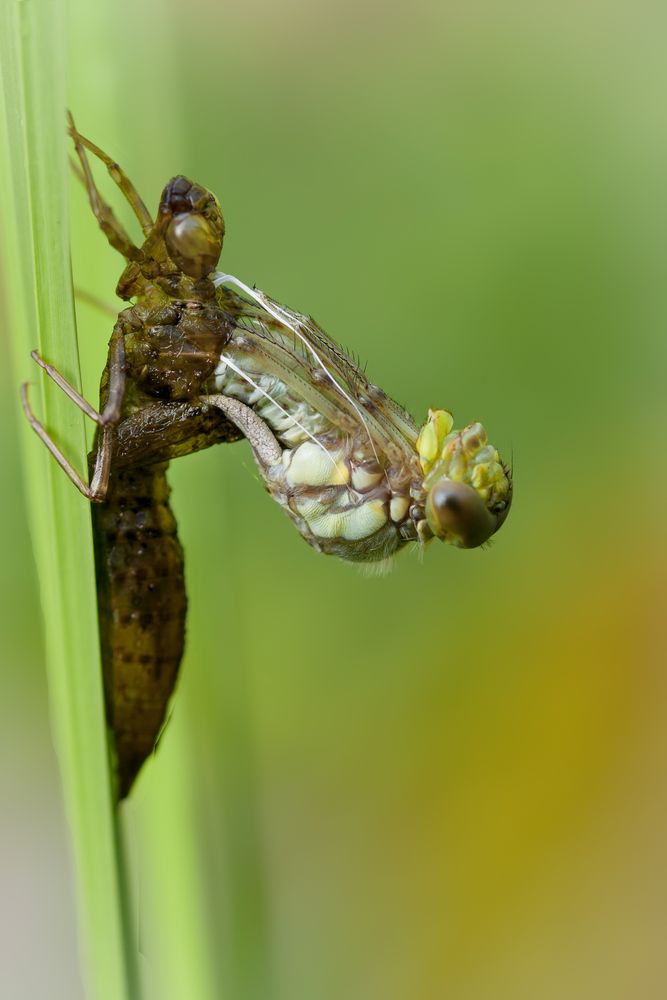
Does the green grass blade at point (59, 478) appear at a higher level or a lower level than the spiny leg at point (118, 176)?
lower

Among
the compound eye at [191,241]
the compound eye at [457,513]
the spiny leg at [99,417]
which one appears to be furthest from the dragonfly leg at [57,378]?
the compound eye at [457,513]

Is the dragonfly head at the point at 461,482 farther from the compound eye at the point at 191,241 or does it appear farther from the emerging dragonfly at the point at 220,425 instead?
the compound eye at the point at 191,241

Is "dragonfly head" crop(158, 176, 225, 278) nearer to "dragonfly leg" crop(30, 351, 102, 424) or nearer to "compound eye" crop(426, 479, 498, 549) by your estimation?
"dragonfly leg" crop(30, 351, 102, 424)

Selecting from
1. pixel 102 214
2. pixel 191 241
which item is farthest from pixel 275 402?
pixel 102 214

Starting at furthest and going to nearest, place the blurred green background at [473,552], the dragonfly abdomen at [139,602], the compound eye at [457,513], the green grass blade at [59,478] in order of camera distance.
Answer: the blurred green background at [473,552], the dragonfly abdomen at [139,602], the compound eye at [457,513], the green grass blade at [59,478]

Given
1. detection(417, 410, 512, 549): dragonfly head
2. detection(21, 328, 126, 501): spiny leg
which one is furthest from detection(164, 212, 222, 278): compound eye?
detection(417, 410, 512, 549): dragonfly head

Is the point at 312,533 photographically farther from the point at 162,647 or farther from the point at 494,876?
the point at 494,876
